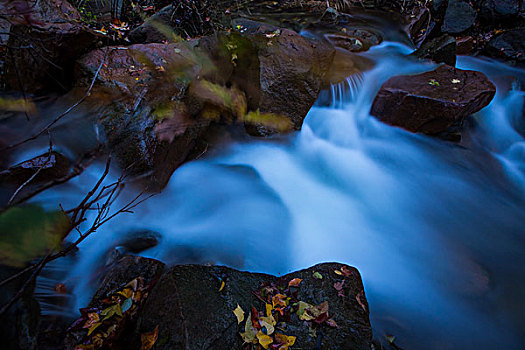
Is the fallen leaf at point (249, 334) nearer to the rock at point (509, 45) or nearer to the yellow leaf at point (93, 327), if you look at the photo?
the yellow leaf at point (93, 327)

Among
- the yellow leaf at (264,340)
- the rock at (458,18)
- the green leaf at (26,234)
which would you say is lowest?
the yellow leaf at (264,340)

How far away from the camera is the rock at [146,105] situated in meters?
3.40

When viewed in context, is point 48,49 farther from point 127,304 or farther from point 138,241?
point 127,304

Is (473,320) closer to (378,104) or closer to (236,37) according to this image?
(378,104)

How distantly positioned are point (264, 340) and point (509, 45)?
897 cm

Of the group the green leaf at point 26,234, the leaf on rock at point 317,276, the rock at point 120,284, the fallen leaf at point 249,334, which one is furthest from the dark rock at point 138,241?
the leaf on rock at point 317,276

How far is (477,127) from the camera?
17.8ft

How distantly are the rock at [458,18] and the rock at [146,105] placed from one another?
7.00 metres

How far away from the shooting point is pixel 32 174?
9.41 feet

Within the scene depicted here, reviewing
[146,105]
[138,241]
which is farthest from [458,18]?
[138,241]

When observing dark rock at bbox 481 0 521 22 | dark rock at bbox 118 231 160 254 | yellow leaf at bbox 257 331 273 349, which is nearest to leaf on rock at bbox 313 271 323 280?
yellow leaf at bbox 257 331 273 349

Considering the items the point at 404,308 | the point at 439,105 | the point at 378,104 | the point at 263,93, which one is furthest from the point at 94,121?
the point at 439,105

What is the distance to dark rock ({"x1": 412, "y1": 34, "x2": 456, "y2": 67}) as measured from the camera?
5777mm

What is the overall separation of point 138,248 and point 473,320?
150 inches
